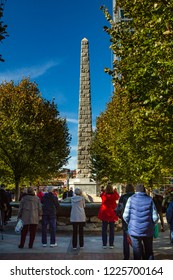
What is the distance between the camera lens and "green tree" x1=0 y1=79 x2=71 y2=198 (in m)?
34.8

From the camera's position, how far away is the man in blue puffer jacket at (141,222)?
773 cm

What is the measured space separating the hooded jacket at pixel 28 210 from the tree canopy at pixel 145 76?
415 cm

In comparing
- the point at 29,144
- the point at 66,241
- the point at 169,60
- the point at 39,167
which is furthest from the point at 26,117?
the point at 169,60

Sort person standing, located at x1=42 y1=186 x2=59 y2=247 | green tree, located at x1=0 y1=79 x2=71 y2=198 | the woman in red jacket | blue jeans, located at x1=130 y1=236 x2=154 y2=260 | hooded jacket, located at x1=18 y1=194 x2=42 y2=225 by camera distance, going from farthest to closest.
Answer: green tree, located at x1=0 y1=79 x2=71 y2=198 < person standing, located at x1=42 y1=186 x2=59 y2=247 < the woman in red jacket < hooded jacket, located at x1=18 y1=194 x2=42 y2=225 < blue jeans, located at x1=130 y1=236 x2=154 y2=260

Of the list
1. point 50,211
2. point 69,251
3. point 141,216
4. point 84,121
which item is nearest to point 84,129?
point 84,121

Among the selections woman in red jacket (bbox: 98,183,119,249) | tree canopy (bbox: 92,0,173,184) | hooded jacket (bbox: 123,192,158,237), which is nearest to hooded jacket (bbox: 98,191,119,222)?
woman in red jacket (bbox: 98,183,119,249)

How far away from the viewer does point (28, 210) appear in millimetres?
12273

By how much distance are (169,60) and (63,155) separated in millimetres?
27158

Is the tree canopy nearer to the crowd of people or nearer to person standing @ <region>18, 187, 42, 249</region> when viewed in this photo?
the crowd of people

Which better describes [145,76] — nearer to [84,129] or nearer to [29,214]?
[29,214]

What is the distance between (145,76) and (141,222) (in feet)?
20.2

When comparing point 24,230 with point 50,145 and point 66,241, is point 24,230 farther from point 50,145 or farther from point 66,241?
point 50,145

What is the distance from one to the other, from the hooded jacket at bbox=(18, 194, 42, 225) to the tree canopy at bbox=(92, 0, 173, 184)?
4.15 meters
